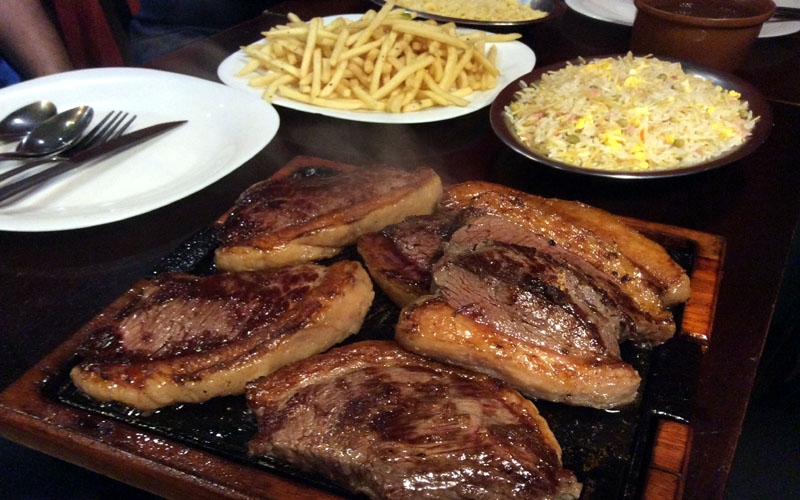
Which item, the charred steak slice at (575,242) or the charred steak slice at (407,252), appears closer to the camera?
the charred steak slice at (575,242)

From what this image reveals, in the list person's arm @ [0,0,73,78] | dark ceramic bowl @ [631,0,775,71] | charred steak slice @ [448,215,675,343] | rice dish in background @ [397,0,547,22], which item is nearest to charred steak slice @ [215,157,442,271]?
charred steak slice @ [448,215,675,343]

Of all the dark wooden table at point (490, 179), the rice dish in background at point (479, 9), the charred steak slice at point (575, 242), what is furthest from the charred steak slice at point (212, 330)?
the rice dish in background at point (479, 9)

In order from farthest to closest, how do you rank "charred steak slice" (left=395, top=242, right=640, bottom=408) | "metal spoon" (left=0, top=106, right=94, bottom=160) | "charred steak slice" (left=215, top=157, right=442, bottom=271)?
"metal spoon" (left=0, top=106, right=94, bottom=160) < "charred steak slice" (left=215, top=157, right=442, bottom=271) < "charred steak slice" (left=395, top=242, right=640, bottom=408)

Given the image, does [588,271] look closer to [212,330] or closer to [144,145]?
[212,330]

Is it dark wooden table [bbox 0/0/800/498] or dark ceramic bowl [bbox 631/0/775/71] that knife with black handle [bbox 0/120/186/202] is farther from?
dark ceramic bowl [bbox 631/0/775/71]

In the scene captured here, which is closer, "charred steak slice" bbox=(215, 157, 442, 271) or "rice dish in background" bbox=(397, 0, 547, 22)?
"charred steak slice" bbox=(215, 157, 442, 271)

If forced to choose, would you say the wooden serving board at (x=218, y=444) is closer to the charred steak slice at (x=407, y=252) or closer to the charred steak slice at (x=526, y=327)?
the charred steak slice at (x=526, y=327)

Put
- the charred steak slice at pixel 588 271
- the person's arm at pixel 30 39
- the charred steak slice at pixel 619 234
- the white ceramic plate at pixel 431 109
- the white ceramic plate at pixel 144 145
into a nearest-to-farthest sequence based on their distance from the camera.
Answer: the charred steak slice at pixel 588 271, the charred steak slice at pixel 619 234, the white ceramic plate at pixel 144 145, the white ceramic plate at pixel 431 109, the person's arm at pixel 30 39
